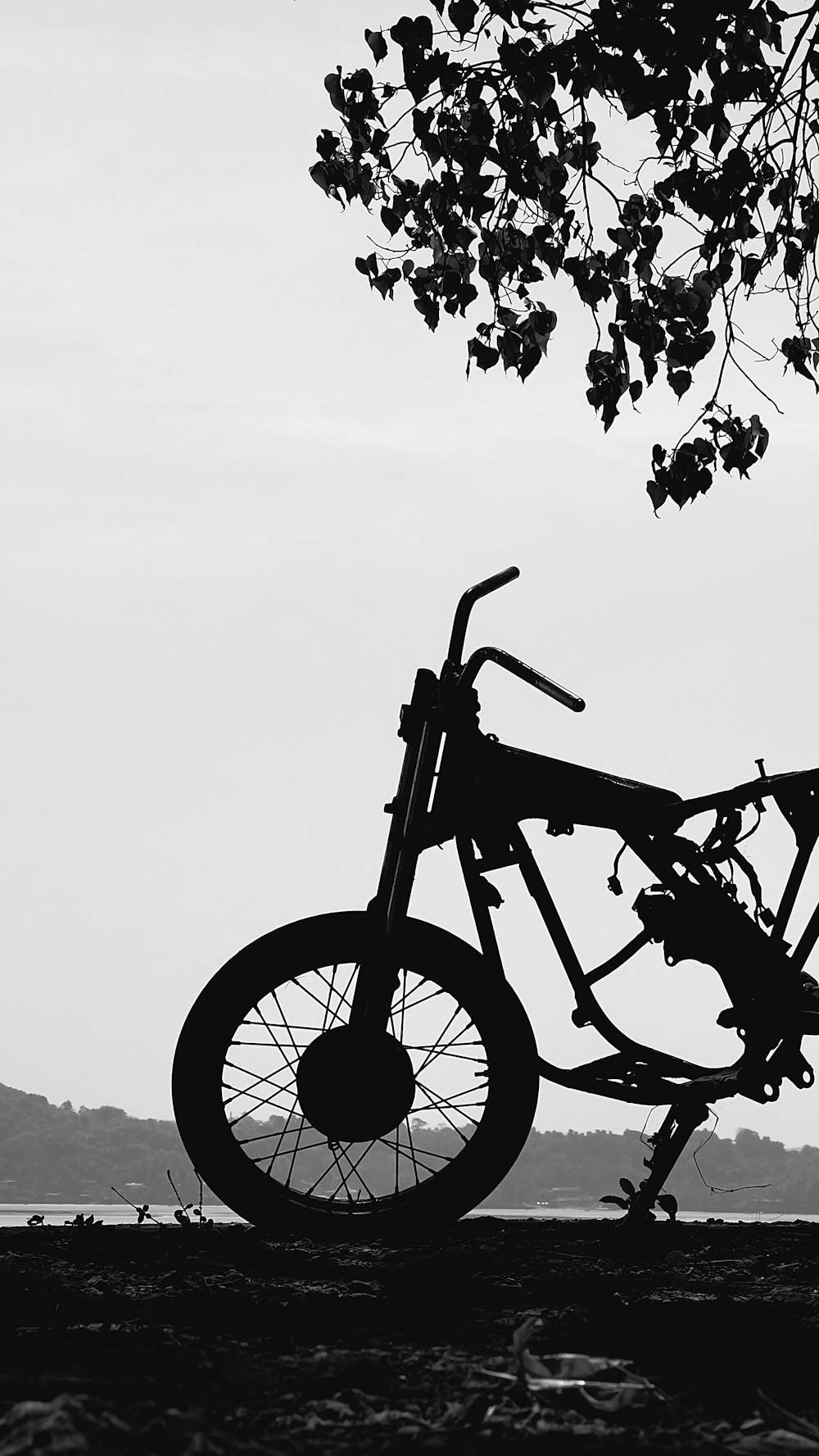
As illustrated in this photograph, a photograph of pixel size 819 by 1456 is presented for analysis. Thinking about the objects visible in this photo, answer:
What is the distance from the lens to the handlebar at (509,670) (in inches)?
160

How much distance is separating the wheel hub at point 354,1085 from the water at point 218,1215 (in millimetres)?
450

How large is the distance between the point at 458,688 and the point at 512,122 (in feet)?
10.8

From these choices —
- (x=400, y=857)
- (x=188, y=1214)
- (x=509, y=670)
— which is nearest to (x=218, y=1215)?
(x=188, y=1214)

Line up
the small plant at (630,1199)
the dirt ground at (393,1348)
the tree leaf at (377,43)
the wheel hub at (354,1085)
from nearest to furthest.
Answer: the dirt ground at (393,1348), the wheel hub at (354,1085), the small plant at (630,1199), the tree leaf at (377,43)

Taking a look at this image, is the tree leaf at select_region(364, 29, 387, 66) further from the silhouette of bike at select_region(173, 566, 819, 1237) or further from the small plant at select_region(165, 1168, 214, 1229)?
the small plant at select_region(165, 1168, 214, 1229)

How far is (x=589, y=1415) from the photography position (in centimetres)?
188

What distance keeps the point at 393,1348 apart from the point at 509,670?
2284 mm

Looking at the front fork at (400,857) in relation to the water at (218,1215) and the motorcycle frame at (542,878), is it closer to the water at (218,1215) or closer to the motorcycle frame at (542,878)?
the motorcycle frame at (542,878)

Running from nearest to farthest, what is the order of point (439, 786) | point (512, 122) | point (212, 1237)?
point (212, 1237)
point (439, 786)
point (512, 122)

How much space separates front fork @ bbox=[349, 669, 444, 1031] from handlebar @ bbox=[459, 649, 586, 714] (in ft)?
0.42

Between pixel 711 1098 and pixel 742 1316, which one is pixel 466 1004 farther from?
pixel 742 1316

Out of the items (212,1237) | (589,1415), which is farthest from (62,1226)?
(589,1415)

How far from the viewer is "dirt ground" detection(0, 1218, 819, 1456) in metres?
1.75

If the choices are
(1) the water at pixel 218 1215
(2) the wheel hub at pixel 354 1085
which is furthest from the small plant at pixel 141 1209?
(2) the wheel hub at pixel 354 1085
